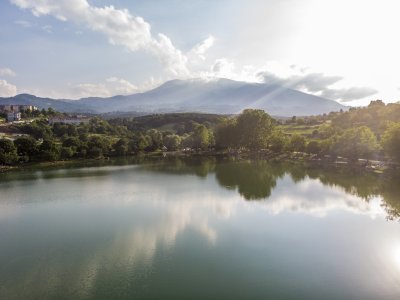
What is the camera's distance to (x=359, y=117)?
376 feet

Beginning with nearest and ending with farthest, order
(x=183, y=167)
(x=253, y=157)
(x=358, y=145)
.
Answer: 1. (x=358, y=145)
2. (x=183, y=167)
3. (x=253, y=157)

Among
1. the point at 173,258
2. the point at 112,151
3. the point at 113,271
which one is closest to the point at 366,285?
the point at 173,258

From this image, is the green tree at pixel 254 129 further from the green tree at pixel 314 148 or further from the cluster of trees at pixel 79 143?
the green tree at pixel 314 148

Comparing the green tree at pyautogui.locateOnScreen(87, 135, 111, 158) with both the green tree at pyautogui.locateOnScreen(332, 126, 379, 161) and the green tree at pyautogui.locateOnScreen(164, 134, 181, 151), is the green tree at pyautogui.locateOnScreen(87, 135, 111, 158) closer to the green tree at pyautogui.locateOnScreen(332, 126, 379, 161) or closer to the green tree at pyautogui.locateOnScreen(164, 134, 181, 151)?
the green tree at pyautogui.locateOnScreen(164, 134, 181, 151)

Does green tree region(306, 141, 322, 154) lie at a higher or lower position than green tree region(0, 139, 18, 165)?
higher

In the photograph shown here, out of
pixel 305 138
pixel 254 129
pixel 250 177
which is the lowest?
pixel 250 177

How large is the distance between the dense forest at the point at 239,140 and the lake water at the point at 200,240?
64.9 feet

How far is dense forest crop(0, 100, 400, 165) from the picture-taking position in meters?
70.5

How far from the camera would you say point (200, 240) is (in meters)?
27.2

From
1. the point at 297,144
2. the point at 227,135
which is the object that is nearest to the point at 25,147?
the point at 227,135

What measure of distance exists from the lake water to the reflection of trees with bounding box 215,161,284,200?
1.71 ft

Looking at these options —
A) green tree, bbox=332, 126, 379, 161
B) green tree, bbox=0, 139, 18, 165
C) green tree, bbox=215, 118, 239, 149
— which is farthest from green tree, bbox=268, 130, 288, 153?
green tree, bbox=0, 139, 18, 165

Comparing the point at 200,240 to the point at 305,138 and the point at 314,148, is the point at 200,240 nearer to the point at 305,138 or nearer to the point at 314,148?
the point at 314,148

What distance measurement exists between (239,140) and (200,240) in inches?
2886
